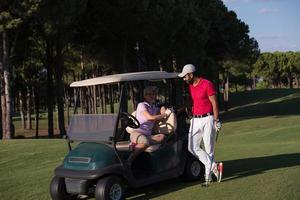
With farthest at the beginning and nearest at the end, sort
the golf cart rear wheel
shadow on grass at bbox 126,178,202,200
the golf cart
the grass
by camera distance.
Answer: shadow on grass at bbox 126,178,202,200
the grass
the golf cart
the golf cart rear wheel

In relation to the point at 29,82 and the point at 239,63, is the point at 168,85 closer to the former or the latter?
the point at 29,82

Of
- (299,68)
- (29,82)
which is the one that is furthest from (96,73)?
(299,68)

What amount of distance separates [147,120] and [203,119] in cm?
87

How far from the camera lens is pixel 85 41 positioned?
33312mm

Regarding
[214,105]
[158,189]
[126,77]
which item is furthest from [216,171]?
[126,77]

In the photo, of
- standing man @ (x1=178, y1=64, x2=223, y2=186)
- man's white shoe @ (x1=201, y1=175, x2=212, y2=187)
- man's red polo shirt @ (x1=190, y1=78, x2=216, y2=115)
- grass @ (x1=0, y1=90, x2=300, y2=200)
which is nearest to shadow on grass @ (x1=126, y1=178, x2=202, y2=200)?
grass @ (x1=0, y1=90, x2=300, y2=200)

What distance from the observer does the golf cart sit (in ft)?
26.0

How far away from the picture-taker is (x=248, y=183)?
8.73m

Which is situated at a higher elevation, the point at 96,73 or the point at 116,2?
the point at 116,2

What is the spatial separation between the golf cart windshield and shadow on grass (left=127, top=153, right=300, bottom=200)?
1.12 meters

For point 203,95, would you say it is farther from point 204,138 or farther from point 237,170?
point 237,170

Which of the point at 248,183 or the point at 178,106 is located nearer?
the point at 248,183

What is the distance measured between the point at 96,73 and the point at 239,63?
16778 mm

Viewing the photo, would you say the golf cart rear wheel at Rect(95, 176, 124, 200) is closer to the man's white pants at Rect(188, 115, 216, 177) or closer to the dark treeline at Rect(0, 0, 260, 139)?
the man's white pants at Rect(188, 115, 216, 177)
